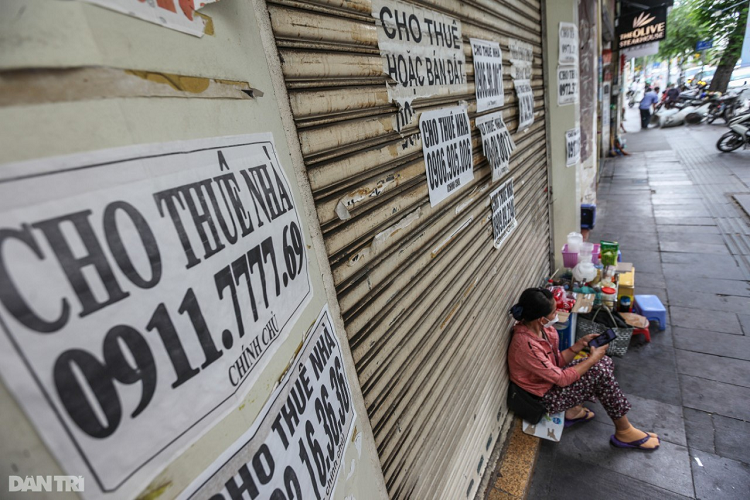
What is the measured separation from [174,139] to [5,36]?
0.23 m

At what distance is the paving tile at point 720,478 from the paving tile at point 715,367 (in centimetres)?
97

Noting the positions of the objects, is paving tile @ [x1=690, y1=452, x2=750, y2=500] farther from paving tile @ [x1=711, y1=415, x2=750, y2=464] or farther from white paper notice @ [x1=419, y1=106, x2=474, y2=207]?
white paper notice @ [x1=419, y1=106, x2=474, y2=207]

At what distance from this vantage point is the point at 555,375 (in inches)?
106

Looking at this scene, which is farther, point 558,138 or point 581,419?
point 558,138

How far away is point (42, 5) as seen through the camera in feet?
1.56

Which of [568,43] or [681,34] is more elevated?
[681,34]

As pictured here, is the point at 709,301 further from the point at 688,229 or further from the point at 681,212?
the point at 681,212

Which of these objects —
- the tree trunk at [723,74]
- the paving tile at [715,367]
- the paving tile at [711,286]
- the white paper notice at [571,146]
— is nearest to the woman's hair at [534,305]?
the paving tile at [715,367]

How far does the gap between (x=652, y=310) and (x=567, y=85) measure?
276 cm

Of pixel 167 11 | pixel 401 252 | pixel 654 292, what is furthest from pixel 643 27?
pixel 167 11

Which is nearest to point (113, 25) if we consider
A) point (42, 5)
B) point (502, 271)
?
point (42, 5)

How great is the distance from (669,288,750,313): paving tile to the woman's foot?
235cm

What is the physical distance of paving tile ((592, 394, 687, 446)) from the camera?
A: 2766 millimetres
